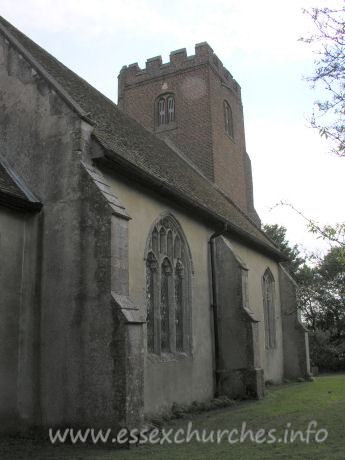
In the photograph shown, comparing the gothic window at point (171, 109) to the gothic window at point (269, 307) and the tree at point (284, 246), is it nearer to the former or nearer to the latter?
the gothic window at point (269, 307)

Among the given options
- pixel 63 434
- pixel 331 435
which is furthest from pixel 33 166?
pixel 331 435

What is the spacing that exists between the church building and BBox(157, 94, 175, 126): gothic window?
9020 millimetres

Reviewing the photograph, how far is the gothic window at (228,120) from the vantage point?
2510cm

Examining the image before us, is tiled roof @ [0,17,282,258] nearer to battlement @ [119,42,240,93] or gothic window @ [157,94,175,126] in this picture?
gothic window @ [157,94,175,126]

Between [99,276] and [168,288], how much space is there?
12.9ft

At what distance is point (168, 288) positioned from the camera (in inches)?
475

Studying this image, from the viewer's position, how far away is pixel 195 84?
2359 cm

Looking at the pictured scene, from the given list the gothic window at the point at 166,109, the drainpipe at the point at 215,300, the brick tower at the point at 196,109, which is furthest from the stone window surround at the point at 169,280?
the gothic window at the point at 166,109

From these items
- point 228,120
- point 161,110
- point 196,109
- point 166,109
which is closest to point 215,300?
point 196,109

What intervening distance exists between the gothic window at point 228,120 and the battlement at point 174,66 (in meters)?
1.35

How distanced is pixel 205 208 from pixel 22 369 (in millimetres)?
7053

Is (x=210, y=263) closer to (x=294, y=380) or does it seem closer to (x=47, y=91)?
(x=47, y=91)

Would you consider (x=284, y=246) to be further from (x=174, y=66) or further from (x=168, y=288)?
(x=168, y=288)

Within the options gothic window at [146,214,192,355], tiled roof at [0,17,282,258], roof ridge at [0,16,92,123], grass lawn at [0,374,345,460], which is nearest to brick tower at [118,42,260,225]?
tiled roof at [0,17,282,258]
